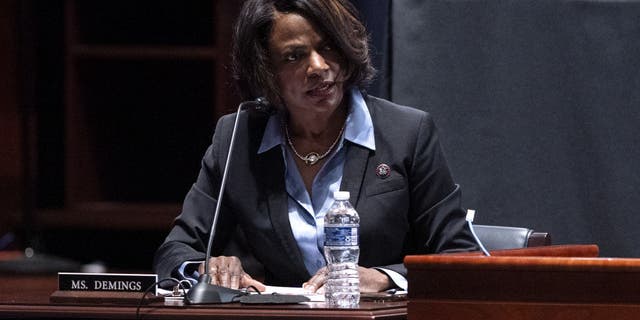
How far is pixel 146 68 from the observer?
5.40 meters

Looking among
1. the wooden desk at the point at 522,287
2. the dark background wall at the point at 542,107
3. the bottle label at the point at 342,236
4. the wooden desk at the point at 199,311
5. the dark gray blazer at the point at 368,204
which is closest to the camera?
the wooden desk at the point at 522,287

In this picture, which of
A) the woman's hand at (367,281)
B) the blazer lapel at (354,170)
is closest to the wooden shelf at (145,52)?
the blazer lapel at (354,170)

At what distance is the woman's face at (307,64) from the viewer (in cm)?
262

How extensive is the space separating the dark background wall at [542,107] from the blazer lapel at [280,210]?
726mm

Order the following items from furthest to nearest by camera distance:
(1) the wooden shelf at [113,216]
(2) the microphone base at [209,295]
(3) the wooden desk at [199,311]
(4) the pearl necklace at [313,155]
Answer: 1. (1) the wooden shelf at [113,216]
2. (4) the pearl necklace at [313,155]
3. (2) the microphone base at [209,295]
4. (3) the wooden desk at [199,311]

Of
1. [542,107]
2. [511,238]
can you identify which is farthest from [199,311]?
[542,107]

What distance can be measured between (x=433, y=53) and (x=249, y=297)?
4.50ft

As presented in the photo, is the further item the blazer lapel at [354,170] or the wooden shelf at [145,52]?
the wooden shelf at [145,52]

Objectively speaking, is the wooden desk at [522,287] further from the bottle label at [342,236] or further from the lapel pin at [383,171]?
the lapel pin at [383,171]

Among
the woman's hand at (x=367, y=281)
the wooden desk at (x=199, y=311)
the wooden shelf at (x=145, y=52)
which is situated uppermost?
the wooden shelf at (x=145, y=52)

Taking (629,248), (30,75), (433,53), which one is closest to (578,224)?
(629,248)

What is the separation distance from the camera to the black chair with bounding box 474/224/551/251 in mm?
2641

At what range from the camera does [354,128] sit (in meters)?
2.68

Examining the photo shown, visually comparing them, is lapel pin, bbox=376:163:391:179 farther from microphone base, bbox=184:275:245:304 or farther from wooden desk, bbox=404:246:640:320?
wooden desk, bbox=404:246:640:320
